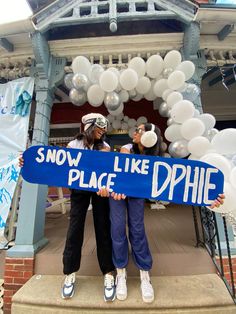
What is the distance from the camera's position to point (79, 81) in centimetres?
262

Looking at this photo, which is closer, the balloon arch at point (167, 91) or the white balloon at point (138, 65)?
the balloon arch at point (167, 91)

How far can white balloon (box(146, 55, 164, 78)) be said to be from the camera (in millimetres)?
2650

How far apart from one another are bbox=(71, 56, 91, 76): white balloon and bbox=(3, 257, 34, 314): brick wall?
7.39 ft

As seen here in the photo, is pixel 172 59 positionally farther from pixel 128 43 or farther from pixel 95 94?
pixel 95 94

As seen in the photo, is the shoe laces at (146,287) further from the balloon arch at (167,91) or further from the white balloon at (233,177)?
the balloon arch at (167,91)

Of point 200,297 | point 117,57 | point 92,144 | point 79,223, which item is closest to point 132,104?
point 117,57

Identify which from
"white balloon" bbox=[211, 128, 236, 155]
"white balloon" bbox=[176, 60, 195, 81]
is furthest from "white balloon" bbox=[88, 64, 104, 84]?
"white balloon" bbox=[211, 128, 236, 155]

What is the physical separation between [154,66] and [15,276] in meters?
2.89

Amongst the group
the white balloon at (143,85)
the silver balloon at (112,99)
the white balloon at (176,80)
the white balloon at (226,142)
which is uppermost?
the white balloon at (143,85)

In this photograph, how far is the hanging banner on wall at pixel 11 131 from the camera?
2.72m

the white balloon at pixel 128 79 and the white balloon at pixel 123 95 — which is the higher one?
the white balloon at pixel 128 79

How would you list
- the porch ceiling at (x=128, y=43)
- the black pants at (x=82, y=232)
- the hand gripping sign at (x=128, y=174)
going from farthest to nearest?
the porch ceiling at (x=128, y=43)
the black pants at (x=82, y=232)
the hand gripping sign at (x=128, y=174)

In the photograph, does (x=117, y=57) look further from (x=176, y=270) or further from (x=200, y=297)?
(x=200, y=297)

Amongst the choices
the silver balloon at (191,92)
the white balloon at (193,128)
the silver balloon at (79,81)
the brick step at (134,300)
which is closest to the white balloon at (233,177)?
the white balloon at (193,128)
